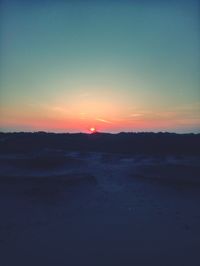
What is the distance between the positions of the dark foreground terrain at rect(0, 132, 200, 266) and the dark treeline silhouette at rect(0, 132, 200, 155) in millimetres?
55

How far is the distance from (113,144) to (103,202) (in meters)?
9.92

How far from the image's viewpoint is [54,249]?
9.29 metres

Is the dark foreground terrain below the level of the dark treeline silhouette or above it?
below

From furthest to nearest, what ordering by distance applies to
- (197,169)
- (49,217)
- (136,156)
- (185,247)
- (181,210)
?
(136,156) < (197,169) < (181,210) < (49,217) < (185,247)

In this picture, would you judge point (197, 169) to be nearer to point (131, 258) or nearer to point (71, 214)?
point (71, 214)

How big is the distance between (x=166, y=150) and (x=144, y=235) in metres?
11.3

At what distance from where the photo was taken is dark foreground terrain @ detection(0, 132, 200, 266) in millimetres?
9141

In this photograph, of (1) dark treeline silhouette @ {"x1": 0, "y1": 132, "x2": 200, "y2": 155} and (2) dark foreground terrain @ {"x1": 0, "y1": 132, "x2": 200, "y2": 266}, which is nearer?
(2) dark foreground terrain @ {"x1": 0, "y1": 132, "x2": 200, "y2": 266}

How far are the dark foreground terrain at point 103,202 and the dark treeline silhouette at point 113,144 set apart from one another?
0.18 feet

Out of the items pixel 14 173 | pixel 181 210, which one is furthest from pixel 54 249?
pixel 14 173

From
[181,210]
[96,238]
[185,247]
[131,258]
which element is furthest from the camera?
[181,210]

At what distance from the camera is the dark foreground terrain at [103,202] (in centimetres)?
914

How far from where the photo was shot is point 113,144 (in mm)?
22938

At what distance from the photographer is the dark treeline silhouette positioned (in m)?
21.3
